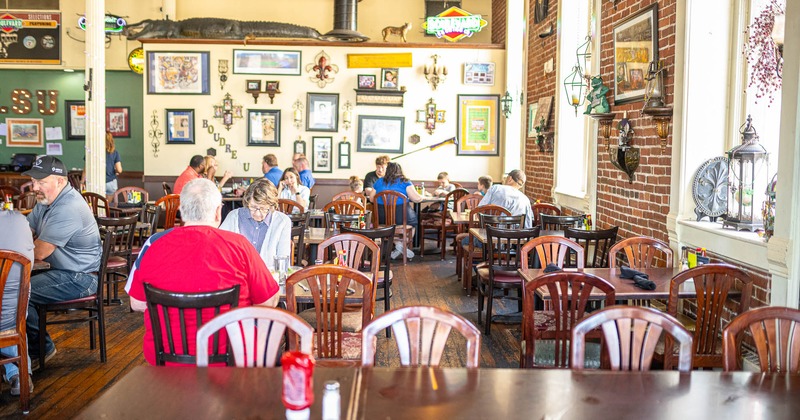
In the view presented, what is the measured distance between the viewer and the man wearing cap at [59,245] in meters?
4.79

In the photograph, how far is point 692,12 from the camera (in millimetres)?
5270

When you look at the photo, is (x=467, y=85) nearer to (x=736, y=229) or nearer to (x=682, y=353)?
(x=736, y=229)

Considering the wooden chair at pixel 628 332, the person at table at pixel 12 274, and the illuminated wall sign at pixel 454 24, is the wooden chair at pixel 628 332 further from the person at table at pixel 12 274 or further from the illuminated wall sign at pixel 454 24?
the illuminated wall sign at pixel 454 24

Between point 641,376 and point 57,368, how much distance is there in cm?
399

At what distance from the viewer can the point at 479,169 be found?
12.3 metres

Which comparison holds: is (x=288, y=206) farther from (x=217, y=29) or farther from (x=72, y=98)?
(x=72, y=98)

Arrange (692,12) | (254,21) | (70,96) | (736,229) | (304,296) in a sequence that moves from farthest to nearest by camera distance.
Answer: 1. (70,96)
2. (254,21)
3. (692,12)
4. (736,229)
5. (304,296)

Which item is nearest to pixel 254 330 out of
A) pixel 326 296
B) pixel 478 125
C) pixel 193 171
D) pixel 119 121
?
pixel 326 296

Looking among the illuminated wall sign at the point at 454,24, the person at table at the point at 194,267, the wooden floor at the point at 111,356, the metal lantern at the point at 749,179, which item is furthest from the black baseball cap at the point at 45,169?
the illuminated wall sign at the point at 454,24


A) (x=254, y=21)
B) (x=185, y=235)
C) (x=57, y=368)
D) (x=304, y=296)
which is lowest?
(x=57, y=368)

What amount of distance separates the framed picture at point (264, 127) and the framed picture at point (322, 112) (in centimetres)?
50

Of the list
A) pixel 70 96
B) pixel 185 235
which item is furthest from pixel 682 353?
pixel 70 96

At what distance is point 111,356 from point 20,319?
1.34 metres

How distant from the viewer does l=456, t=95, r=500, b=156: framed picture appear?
12203mm
